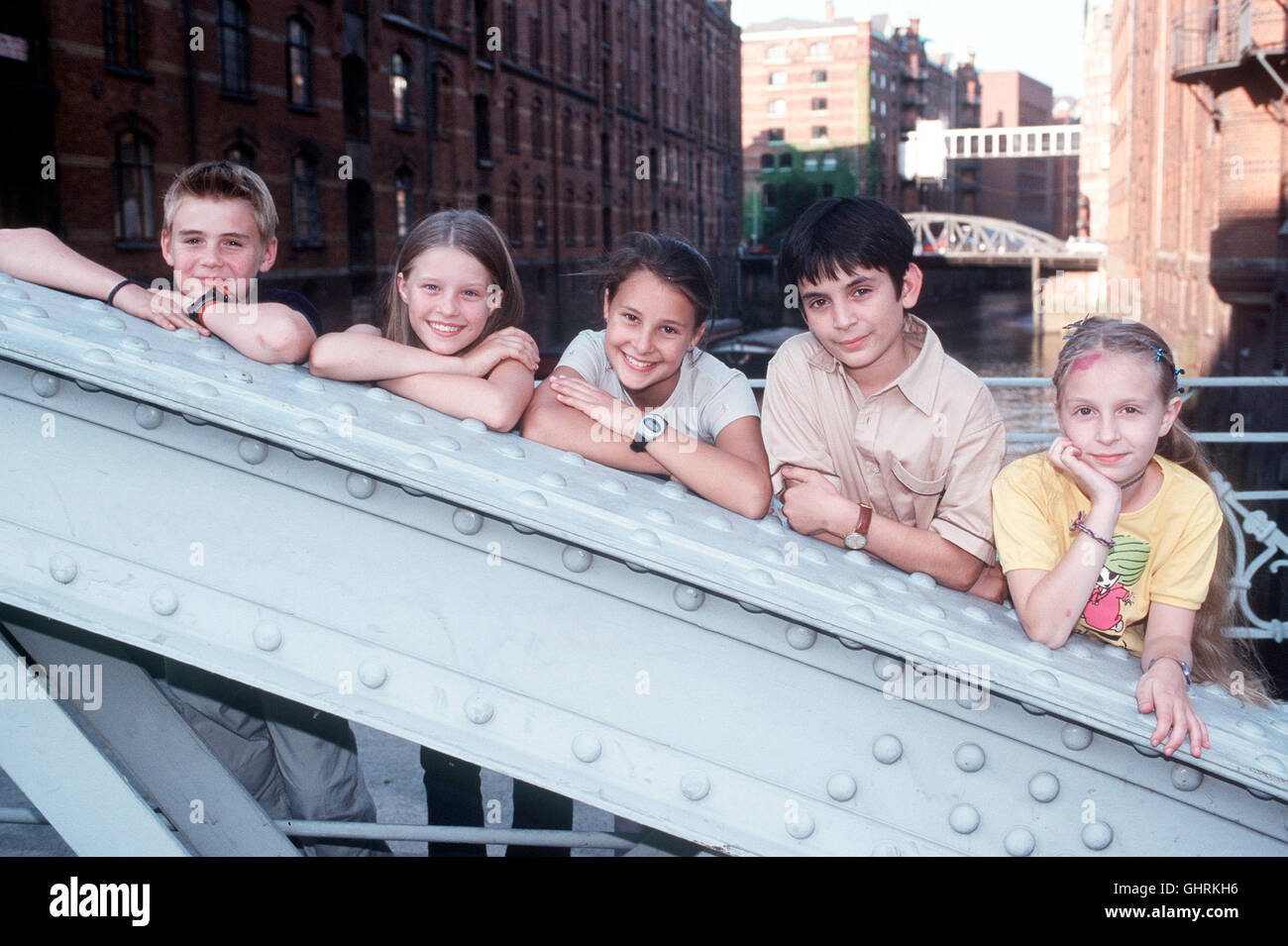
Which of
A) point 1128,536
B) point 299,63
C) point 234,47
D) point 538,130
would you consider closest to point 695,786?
point 1128,536

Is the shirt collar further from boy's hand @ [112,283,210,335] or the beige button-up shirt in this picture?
boy's hand @ [112,283,210,335]

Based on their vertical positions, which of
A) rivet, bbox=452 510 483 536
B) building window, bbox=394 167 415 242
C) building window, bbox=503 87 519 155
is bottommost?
rivet, bbox=452 510 483 536

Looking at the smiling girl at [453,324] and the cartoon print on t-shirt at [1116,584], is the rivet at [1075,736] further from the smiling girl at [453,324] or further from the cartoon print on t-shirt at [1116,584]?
the smiling girl at [453,324]

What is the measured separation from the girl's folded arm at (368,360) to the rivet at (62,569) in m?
0.47

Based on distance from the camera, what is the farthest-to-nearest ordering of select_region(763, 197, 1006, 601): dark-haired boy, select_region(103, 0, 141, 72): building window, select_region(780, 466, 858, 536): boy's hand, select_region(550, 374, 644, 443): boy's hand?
select_region(103, 0, 141, 72): building window < select_region(763, 197, 1006, 601): dark-haired boy < select_region(780, 466, 858, 536): boy's hand < select_region(550, 374, 644, 443): boy's hand

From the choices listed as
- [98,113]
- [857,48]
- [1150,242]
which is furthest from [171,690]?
[857,48]

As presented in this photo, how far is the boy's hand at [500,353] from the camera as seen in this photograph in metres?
1.88

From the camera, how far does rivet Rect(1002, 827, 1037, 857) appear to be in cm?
146

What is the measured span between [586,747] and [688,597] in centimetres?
23

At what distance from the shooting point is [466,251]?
7.30 feet

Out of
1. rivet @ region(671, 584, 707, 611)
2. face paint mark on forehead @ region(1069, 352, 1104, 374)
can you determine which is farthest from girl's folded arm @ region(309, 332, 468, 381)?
face paint mark on forehead @ region(1069, 352, 1104, 374)

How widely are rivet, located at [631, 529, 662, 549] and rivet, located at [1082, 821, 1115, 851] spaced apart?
0.71 meters

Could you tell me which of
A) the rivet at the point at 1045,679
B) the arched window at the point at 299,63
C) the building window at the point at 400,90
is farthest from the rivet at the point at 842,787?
the building window at the point at 400,90
